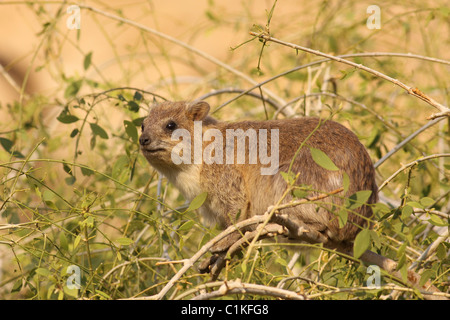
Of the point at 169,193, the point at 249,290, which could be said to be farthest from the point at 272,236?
the point at 169,193

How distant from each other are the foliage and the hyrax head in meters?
0.08

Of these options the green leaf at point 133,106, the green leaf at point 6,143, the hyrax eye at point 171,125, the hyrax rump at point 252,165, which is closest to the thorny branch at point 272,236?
the hyrax rump at point 252,165

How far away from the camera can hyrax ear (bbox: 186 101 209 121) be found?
337 cm

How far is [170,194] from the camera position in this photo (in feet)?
13.7

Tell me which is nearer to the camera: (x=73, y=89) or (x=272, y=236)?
(x=272, y=236)

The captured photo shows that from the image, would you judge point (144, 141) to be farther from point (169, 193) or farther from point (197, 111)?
point (169, 193)

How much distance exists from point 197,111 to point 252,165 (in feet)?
1.58

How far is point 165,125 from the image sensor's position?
3.30 metres

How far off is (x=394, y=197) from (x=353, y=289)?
194 centimetres

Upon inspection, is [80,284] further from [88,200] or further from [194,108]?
[194,108]

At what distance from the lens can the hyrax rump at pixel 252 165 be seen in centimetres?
282

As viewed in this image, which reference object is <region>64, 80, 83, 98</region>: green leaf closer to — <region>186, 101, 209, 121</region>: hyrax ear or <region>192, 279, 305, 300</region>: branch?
<region>186, 101, 209, 121</region>: hyrax ear
